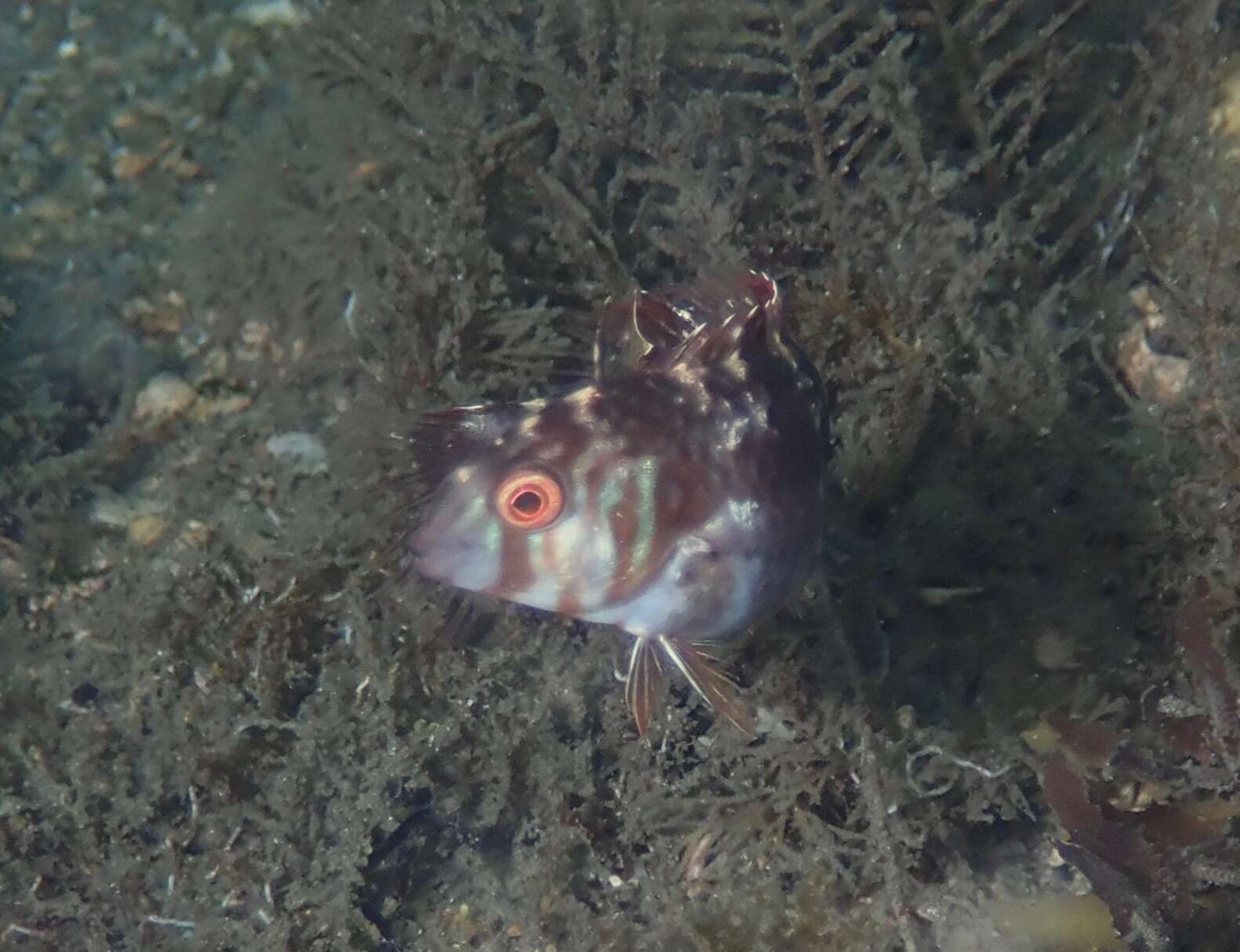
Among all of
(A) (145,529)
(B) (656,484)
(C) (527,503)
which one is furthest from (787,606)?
(A) (145,529)

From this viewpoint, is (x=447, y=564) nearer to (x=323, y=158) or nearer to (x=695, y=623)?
(x=695, y=623)

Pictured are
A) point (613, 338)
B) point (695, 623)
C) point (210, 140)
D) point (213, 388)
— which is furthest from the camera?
point (210, 140)

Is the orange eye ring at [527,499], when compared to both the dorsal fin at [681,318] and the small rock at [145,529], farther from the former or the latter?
the small rock at [145,529]

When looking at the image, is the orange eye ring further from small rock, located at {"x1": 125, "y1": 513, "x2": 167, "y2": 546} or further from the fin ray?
small rock, located at {"x1": 125, "y1": 513, "x2": 167, "y2": 546}

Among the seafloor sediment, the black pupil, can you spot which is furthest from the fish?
the seafloor sediment

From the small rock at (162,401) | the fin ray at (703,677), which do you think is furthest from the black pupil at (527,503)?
the small rock at (162,401)

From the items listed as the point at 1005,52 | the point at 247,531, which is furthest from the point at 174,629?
the point at 1005,52

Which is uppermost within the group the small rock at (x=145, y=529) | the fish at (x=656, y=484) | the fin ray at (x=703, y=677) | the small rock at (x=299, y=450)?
the fish at (x=656, y=484)
